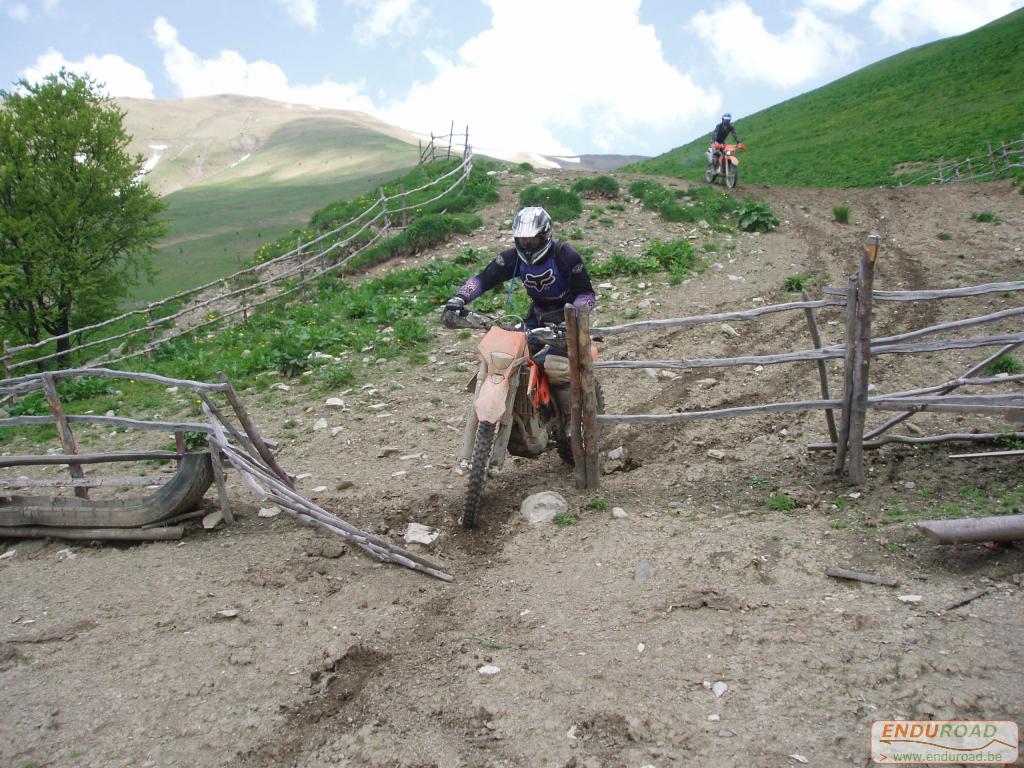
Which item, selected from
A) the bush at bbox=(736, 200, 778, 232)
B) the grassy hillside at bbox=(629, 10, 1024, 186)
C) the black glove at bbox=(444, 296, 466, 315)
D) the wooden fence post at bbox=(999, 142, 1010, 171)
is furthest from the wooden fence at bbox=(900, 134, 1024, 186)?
the black glove at bbox=(444, 296, 466, 315)

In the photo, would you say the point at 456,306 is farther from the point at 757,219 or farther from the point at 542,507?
the point at 757,219

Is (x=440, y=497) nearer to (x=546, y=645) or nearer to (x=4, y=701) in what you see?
(x=546, y=645)

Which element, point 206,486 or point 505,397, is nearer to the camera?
point 505,397

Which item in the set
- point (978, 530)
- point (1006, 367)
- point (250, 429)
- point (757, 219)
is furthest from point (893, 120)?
point (250, 429)

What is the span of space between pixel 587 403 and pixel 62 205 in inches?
659

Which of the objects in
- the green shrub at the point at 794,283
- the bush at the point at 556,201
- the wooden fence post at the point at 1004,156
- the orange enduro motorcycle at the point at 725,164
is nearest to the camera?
the green shrub at the point at 794,283

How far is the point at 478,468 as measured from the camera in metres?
5.59

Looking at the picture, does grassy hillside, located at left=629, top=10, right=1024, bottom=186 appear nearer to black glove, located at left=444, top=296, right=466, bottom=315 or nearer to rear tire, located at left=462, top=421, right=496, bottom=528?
black glove, located at left=444, top=296, right=466, bottom=315

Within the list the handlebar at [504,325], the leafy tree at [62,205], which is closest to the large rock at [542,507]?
the handlebar at [504,325]

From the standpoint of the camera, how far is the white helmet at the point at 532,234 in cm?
596

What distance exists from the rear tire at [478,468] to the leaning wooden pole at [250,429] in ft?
5.63

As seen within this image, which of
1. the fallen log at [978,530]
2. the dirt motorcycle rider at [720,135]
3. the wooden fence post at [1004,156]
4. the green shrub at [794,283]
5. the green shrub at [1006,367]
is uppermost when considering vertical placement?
the dirt motorcycle rider at [720,135]

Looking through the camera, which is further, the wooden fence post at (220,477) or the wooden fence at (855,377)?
the wooden fence post at (220,477)

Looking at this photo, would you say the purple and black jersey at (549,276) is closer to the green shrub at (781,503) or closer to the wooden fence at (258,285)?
the green shrub at (781,503)
